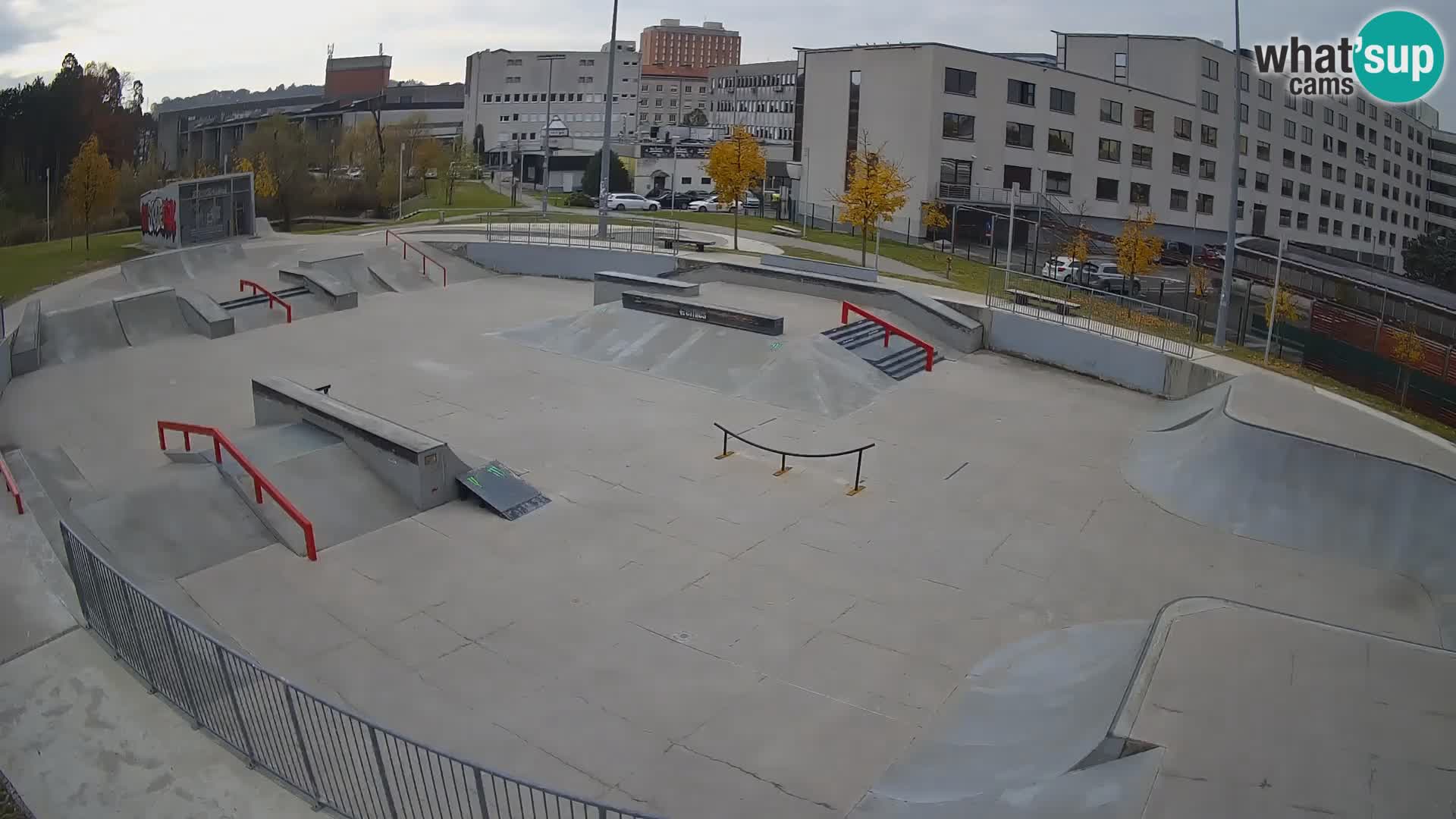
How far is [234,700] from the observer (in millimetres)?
7336

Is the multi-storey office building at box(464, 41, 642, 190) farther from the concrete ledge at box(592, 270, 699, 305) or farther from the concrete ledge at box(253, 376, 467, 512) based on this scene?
the concrete ledge at box(253, 376, 467, 512)

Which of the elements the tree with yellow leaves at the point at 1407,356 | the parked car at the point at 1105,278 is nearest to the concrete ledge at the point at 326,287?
the parked car at the point at 1105,278

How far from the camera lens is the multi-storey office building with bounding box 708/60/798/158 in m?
128

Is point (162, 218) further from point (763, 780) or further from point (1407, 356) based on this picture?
point (1407, 356)

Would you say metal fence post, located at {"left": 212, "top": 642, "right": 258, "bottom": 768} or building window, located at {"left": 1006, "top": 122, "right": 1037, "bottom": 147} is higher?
building window, located at {"left": 1006, "top": 122, "right": 1037, "bottom": 147}

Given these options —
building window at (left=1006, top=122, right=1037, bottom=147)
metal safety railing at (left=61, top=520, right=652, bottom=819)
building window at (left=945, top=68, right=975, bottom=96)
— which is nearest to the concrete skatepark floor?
metal safety railing at (left=61, top=520, right=652, bottom=819)

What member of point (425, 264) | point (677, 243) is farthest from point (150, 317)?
point (677, 243)

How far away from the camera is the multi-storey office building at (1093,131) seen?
47.5 metres

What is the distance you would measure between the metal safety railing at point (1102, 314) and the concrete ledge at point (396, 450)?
1562 cm

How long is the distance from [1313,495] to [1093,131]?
4171cm

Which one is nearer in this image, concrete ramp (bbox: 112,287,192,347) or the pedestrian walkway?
the pedestrian walkway

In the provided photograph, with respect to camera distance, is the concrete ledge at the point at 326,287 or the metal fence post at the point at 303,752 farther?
→ the concrete ledge at the point at 326,287

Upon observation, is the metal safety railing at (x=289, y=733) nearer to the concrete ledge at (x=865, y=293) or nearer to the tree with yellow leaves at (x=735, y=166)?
the concrete ledge at (x=865, y=293)

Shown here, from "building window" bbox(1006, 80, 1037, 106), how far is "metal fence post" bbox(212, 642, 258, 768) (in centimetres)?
4785
